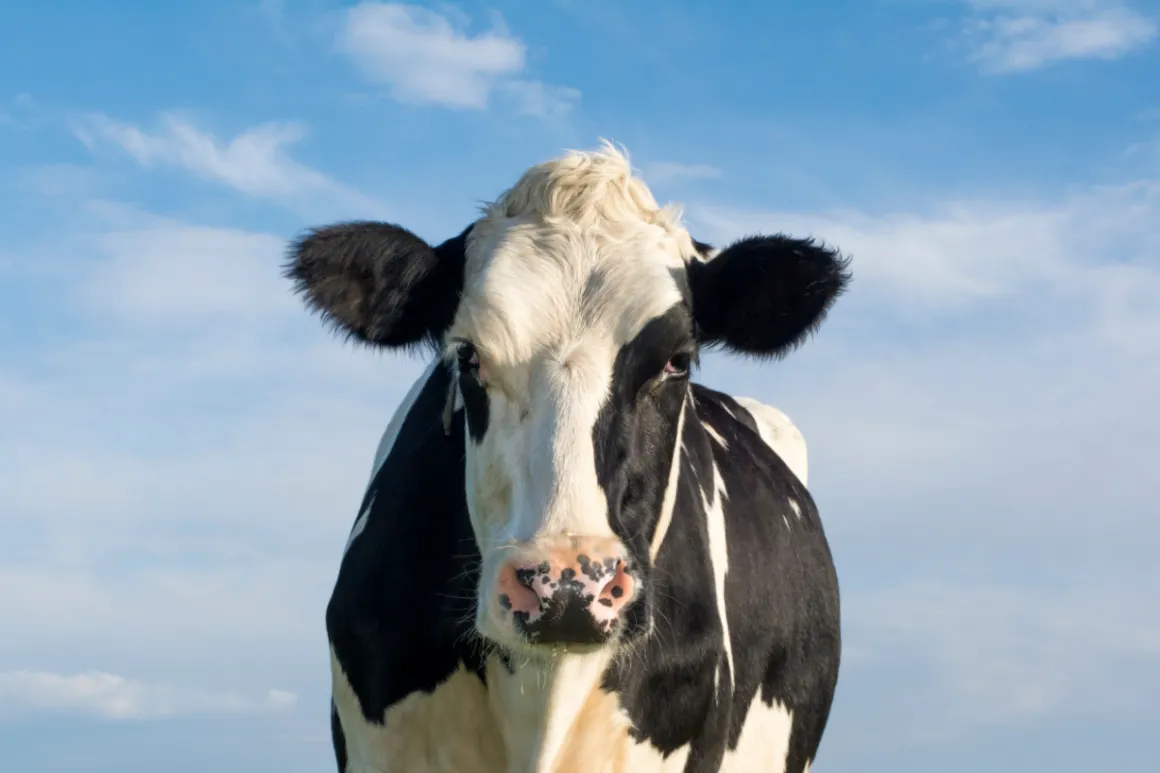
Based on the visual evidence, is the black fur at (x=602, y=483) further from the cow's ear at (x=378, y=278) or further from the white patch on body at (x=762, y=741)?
the white patch on body at (x=762, y=741)

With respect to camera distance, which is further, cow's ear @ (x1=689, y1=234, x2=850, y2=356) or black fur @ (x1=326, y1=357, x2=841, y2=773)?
cow's ear @ (x1=689, y1=234, x2=850, y2=356)

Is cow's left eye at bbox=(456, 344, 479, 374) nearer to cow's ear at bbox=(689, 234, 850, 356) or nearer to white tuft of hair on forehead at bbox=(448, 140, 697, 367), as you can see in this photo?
white tuft of hair on forehead at bbox=(448, 140, 697, 367)

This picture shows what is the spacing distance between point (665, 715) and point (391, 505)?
140cm

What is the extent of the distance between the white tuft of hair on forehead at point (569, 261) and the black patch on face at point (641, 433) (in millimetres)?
85

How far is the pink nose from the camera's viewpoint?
193 inches

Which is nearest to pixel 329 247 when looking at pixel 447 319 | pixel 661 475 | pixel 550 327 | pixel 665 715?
pixel 447 319

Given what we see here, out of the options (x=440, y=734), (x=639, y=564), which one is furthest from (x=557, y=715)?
(x=639, y=564)

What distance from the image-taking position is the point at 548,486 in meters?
5.16

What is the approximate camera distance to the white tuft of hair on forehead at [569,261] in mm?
5605

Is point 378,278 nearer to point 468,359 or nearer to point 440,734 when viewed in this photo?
point 468,359

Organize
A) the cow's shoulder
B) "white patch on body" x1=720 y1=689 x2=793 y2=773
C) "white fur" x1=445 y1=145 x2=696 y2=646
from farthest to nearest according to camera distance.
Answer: the cow's shoulder, "white patch on body" x1=720 y1=689 x2=793 y2=773, "white fur" x1=445 y1=145 x2=696 y2=646

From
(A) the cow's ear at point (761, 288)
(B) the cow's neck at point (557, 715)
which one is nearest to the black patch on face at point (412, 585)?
(B) the cow's neck at point (557, 715)

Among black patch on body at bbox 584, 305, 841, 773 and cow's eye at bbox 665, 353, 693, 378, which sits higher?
cow's eye at bbox 665, 353, 693, 378

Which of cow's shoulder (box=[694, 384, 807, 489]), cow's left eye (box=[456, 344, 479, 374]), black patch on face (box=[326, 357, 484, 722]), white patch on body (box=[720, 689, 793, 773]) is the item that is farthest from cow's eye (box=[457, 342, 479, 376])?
cow's shoulder (box=[694, 384, 807, 489])
